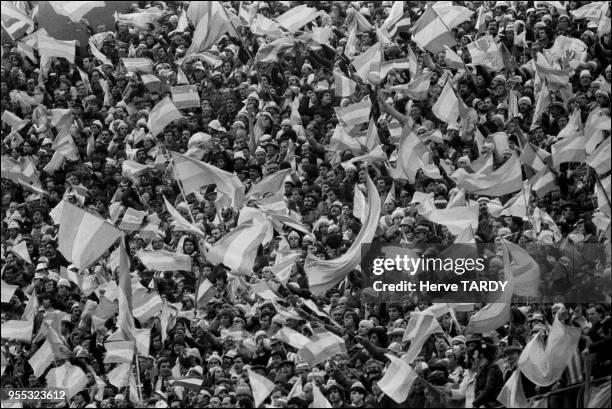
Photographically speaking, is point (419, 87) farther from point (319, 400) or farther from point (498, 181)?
point (319, 400)

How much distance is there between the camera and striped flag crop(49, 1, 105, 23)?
3638cm

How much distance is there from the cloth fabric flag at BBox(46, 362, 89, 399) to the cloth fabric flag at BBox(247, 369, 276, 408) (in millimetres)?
3139

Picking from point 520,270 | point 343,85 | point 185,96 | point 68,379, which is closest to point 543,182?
point 520,270

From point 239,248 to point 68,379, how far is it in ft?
9.20

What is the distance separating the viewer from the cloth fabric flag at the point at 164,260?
2853 cm

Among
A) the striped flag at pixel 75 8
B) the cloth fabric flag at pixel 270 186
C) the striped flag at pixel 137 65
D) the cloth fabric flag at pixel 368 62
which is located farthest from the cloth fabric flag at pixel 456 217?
the striped flag at pixel 75 8

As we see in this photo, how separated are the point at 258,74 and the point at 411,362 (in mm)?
9235

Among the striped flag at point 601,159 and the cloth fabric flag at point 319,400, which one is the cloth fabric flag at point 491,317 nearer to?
the cloth fabric flag at point 319,400

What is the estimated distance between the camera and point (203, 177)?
28.9 m

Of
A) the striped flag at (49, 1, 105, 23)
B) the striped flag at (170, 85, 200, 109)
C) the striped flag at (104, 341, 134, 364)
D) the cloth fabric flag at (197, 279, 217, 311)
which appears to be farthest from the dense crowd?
the striped flag at (49, 1, 105, 23)

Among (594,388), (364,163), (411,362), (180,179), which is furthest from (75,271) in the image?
(594,388)

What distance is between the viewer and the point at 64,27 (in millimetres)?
37094

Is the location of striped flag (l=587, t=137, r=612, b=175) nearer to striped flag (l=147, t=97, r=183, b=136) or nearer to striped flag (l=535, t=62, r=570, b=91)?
striped flag (l=535, t=62, r=570, b=91)

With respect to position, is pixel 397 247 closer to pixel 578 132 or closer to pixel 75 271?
pixel 578 132
